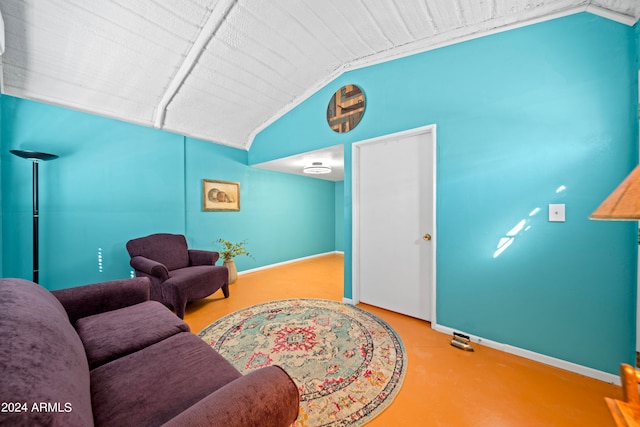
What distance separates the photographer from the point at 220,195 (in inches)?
158

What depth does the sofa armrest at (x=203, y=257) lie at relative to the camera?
3161 mm

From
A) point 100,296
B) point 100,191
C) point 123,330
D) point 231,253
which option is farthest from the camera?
point 231,253

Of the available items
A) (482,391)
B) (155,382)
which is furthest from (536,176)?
(155,382)

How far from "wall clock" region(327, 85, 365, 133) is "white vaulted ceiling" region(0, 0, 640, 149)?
30 cm

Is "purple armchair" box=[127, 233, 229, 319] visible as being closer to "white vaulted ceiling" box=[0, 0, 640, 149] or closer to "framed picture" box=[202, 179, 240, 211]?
"framed picture" box=[202, 179, 240, 211]

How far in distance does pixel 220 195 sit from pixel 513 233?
3988mm

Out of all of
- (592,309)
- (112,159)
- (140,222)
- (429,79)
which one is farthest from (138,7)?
(592,309)

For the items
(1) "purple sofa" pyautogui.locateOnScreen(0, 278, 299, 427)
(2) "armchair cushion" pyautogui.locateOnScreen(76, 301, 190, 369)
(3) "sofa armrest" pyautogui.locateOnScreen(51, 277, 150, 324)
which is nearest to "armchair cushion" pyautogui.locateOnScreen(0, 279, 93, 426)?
(1) "purple sofa" pyautogui.locateOnScreen(0, 278, 299, 427)

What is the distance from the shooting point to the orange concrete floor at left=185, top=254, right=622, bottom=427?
1.34 m

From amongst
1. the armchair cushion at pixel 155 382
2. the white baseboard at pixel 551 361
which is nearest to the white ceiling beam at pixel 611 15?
the white baseboard at pixel 551 361

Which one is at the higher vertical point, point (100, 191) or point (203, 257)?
point (100, 191)

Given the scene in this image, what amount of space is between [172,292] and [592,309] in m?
3.64

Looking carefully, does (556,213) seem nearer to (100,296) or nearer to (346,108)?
(346,108)

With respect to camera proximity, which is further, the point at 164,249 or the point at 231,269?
the point at 231,269
